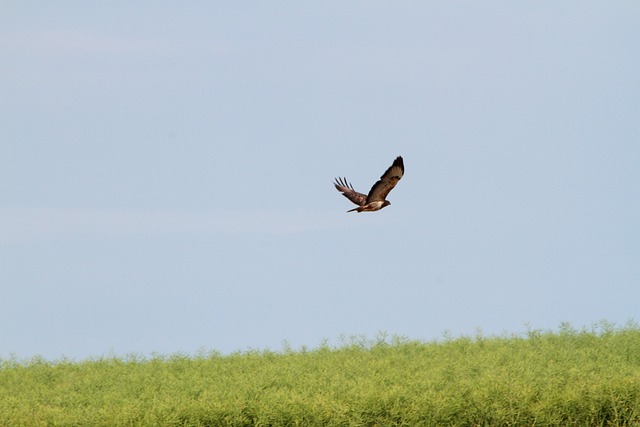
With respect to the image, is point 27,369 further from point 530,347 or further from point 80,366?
point 530,347

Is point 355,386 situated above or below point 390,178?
below

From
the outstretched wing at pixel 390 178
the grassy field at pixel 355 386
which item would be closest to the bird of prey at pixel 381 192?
the outstretched wing at pixel 390 178

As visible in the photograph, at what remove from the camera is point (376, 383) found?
1025 cm

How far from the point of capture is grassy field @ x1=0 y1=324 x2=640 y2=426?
900 cm

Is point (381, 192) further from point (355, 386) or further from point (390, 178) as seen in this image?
point (355, 386)

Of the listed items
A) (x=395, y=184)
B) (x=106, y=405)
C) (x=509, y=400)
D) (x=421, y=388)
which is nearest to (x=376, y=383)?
(x=421, y=388)

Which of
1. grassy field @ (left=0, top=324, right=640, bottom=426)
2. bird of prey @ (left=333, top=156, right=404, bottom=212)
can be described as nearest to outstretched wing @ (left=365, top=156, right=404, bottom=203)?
bird of prey @ (left=333, top=156, right=404, bottom=212)

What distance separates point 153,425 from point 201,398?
34.2 inches

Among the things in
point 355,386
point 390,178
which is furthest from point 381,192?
point 355,386

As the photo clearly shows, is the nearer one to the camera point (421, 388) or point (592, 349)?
point (421, 388)

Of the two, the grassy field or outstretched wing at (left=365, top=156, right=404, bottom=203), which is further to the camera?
outstretched wing at (left=365, top=156, right=404, bottom=203)

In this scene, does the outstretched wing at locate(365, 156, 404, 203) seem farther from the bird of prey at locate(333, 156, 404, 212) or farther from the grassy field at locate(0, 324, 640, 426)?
the grassy field at locate(0, 324, 640, 426)

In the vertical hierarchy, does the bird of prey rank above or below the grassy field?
above

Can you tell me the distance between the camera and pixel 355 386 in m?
9.85
